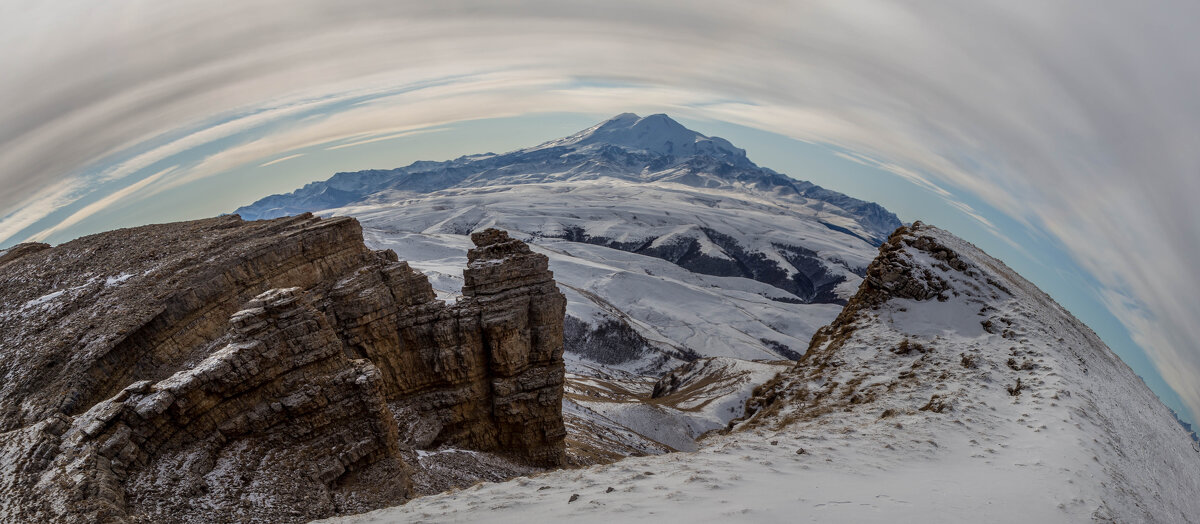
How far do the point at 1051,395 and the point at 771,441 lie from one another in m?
11.2

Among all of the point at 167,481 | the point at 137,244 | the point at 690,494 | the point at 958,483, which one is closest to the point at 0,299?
the point at 137,244

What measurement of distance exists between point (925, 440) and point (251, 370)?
2432cm

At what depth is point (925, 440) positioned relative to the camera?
1631 centimetres

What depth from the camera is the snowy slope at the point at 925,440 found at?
11570 millimetres

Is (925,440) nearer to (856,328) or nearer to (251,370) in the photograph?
(856,328)

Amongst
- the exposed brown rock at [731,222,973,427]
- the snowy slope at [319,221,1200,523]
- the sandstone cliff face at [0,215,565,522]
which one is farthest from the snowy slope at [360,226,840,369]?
the snowy slope at [319,221,1200,523]

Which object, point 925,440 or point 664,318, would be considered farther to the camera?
point 664,318

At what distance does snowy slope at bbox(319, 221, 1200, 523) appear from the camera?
38.0ft

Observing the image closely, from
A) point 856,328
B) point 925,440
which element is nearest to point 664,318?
point 856,328

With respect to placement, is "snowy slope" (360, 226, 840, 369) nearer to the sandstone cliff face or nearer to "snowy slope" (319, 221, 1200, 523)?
the sandstone cliff face

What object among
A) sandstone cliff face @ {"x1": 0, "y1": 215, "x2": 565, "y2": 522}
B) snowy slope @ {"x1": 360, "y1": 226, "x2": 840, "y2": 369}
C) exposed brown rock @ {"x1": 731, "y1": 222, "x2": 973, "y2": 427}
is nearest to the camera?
sandstone cliff face @ {"x1": 0, "y1": 215, "x2": 565, "y2": 522}

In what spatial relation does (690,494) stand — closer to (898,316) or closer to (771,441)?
(771,441)

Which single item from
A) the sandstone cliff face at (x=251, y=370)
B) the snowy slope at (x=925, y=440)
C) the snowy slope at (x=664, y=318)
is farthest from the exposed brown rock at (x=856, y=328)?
the snowy slope at (x=664, y=318)

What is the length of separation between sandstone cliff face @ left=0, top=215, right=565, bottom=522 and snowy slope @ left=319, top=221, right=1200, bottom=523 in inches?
377
